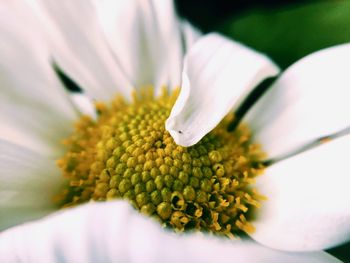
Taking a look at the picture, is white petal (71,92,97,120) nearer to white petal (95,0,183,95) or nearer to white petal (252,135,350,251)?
white petal (95,0,183,95)

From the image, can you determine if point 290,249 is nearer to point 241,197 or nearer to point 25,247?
point 241,197

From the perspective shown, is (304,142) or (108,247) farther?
(304,142)

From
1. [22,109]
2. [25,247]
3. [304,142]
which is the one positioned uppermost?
[304,142]

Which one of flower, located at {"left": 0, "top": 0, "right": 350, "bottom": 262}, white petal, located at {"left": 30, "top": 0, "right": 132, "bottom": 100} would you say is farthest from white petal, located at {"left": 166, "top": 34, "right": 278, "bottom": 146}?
white petal, located at {"left": 30, "top": 0, "right": 132, "bottom": 100}

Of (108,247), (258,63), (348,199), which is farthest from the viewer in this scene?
(258,63)

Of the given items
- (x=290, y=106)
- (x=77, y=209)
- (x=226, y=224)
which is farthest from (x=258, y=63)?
(x=77, y=209)

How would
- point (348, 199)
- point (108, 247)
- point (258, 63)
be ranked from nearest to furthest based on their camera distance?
1. point (108, 247)
2. point (348, 199)
3. point (258, 63)
